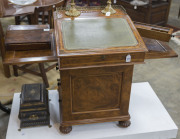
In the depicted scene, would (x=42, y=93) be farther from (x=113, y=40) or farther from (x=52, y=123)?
(x=113, y=40)

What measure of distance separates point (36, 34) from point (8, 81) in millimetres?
1401

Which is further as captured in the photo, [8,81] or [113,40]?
[8,81]

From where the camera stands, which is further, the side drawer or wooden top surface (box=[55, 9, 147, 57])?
Answer: the side drawer

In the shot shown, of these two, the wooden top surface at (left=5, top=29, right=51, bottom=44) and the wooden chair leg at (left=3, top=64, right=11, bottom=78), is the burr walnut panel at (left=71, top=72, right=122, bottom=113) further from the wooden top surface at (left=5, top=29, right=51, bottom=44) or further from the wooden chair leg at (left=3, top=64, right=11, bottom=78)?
the wooden chair leg at (left=3, top=64, right=11, bottom=78)

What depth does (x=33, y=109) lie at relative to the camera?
7.30 feet

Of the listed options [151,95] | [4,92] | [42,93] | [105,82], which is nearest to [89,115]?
[105,82]

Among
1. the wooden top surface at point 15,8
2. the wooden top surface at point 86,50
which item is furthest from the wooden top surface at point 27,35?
the wooden top surface at point 15,8

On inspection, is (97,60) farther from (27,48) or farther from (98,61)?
(27,48)

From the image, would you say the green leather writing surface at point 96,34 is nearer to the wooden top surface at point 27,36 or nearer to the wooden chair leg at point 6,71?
the wooden top surface at point 27,36

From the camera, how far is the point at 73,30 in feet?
6.23

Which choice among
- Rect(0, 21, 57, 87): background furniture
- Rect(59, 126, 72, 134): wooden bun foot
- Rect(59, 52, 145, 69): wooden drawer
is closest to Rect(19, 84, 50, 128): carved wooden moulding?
Rect(59, 126, 72, 134): wooden bun foot

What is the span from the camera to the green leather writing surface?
176cm

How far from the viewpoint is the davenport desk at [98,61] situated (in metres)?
1.73

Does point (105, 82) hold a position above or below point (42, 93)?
above
